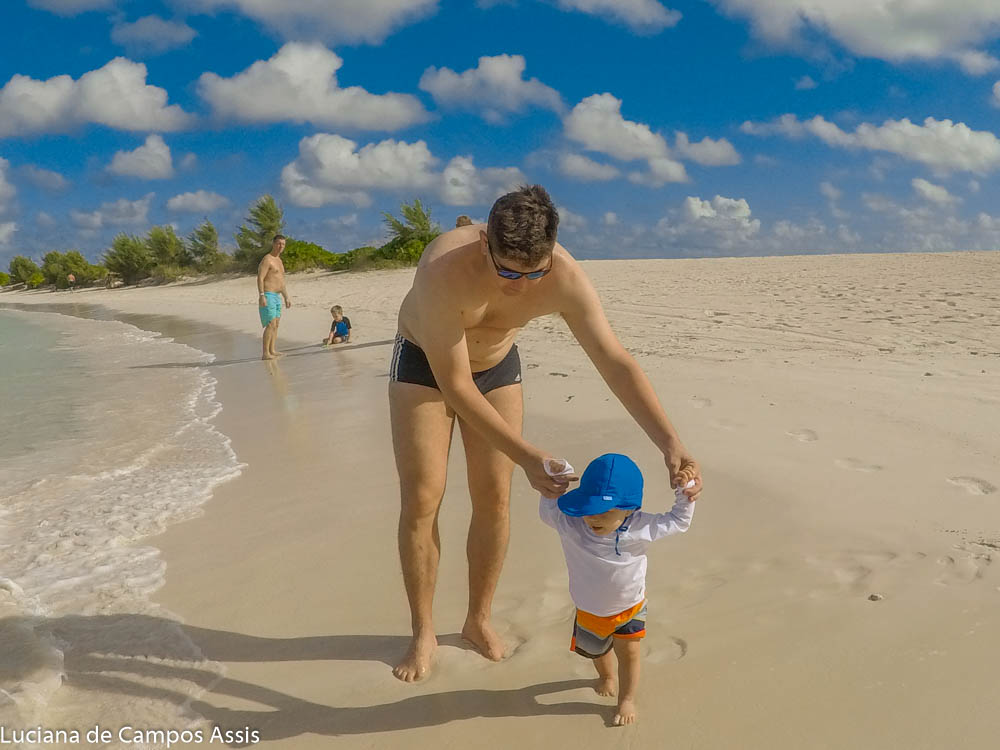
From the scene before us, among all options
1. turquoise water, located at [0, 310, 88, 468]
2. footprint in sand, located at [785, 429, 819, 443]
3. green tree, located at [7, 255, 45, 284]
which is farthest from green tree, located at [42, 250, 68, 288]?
footprint in sand, located at [785, 429, 819, 443]

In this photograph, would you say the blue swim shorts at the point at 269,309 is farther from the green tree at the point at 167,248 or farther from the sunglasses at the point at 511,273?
the green tree at the point at 167,248

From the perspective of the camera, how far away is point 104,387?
364 inches

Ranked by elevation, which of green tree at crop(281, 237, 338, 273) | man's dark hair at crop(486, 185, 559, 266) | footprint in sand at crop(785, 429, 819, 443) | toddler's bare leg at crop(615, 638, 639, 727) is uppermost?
green tree at crop(281, 237, 338, 273)

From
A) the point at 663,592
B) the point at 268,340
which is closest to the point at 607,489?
the point at 663,592

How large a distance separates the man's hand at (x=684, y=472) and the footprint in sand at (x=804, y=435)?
284 centimetres

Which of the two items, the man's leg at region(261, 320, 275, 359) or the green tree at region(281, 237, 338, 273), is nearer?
the man's leg at region(261, 320, 275, 359)

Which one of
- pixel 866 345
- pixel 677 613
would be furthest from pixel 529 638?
pixel 866 345

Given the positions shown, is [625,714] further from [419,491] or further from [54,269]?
[54,269]

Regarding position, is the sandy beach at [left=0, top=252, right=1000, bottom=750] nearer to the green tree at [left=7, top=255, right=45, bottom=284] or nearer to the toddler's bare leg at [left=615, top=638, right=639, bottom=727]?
the toddler's bare leg at [left=615, top=638, right=639, bottom=727]

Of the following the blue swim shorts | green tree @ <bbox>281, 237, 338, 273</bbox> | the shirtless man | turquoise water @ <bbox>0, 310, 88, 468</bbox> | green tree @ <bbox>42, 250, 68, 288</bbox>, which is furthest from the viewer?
green tree @ <bbox>42, 250, 68, 288</bbox>

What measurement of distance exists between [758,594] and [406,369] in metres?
1.61

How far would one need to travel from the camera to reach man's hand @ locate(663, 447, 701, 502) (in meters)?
2.24

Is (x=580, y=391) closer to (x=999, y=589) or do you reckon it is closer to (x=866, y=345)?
(x=866, y=345)

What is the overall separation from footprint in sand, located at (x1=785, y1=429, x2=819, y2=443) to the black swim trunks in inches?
104
